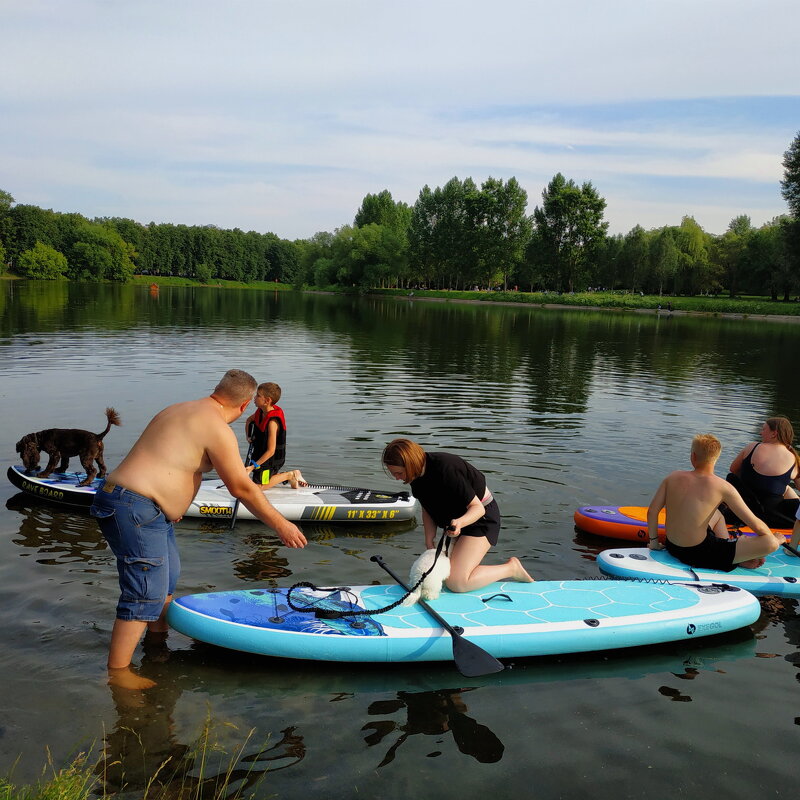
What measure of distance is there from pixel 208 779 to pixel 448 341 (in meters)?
32.5

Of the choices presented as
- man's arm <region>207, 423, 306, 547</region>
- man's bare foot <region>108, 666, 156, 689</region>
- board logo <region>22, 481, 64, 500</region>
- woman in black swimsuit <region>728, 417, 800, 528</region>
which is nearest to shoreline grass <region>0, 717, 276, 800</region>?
man's bare foot <region>108, 666, 156, 689</region>

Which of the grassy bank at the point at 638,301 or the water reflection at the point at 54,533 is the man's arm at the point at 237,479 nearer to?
the water reflection at the point at 54,533

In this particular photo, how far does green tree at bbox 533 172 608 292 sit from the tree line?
5.6 inches

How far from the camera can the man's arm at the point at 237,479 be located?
5.21 meters

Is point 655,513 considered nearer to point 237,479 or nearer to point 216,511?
point 237,479

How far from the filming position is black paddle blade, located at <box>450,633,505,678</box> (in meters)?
5.57

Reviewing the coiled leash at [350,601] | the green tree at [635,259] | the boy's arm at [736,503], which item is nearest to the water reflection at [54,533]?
the coiled leash at [350,601]

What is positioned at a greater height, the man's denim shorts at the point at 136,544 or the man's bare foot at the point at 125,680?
the man's denim shorts at the point at 136,544

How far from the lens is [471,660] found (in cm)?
565

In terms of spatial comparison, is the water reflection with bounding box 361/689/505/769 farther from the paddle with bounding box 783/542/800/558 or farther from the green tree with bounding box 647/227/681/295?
the green tree with bounding box 647/227/681/295

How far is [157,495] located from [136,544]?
15.8 inches

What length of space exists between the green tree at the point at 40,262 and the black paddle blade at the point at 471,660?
123 metres

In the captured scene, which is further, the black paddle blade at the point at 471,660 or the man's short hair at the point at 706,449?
the man's short hair at the point at 706,449

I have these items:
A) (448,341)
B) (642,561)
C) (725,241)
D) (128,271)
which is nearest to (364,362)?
(448,341)
